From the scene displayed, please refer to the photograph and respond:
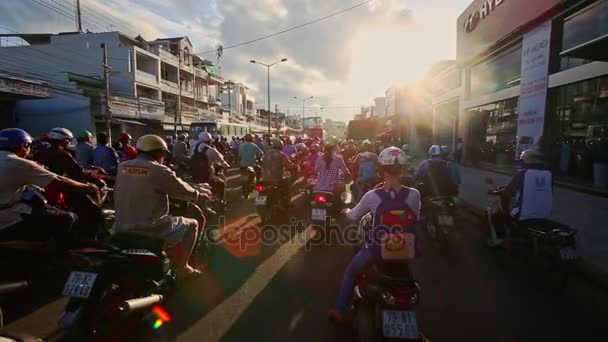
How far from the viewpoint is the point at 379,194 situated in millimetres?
3076

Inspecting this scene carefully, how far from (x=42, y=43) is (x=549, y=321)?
48122mm

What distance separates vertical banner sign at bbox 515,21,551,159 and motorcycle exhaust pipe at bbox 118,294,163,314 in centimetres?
1332

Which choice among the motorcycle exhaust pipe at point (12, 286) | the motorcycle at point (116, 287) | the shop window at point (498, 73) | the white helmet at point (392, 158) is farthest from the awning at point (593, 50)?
the motorcycle exhaust pipe at point (12, 286)


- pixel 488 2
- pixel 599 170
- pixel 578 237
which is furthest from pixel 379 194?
pixel 488 2

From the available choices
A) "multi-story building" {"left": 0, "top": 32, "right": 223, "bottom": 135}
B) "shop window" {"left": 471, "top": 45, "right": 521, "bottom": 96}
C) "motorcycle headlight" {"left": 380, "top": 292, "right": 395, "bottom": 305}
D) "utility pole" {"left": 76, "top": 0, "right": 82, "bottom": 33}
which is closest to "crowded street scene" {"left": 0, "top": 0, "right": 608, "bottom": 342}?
"motorcycle headlight" {"left": 380, "top": 292, "right": 395, "bottom": 305}

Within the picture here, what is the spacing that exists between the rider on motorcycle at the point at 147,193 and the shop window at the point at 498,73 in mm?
15422

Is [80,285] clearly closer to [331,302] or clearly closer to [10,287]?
[10,287]

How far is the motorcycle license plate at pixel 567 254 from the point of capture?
167 inches

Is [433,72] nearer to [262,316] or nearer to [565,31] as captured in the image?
[565,31]

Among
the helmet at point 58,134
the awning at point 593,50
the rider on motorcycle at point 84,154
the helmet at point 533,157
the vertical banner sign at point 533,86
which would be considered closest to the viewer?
the helmet at point 533,157

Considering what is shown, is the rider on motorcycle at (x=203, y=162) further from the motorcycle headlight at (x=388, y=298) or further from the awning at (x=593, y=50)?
the awning at (x=593, y=50)

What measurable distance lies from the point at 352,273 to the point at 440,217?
331 cm

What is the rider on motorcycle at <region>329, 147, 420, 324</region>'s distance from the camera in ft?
9.74

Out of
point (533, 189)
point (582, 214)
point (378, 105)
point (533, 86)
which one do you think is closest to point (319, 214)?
point (533, 189)
